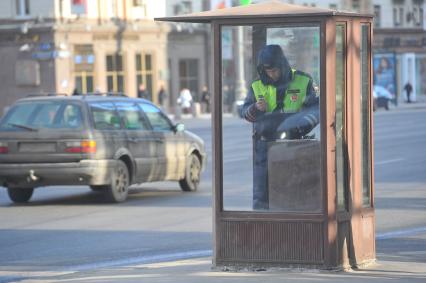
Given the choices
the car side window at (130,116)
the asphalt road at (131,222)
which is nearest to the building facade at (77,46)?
the asphalt road at (131,222)

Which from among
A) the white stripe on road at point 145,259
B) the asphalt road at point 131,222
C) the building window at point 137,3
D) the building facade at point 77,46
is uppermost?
the building window at point 137,3

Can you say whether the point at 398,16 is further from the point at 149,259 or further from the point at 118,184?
the point at 149,259

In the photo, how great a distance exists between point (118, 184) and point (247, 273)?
302 inches

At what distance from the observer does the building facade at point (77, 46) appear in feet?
176

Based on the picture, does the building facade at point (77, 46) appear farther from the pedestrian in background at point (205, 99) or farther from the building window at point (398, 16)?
the building window at point (398, 16)

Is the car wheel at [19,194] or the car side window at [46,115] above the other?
the car side window at [46,115]

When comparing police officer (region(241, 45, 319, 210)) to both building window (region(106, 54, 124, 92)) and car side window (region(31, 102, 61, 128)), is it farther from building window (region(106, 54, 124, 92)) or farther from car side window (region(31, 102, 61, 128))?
building window (region(106, 54, 124, 92))

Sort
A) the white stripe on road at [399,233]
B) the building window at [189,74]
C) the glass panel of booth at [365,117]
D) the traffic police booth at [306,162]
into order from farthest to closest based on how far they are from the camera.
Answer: the building window at [189,74] < the white stripe on road at [399,233] < the glass panel of booth at [365,117] < the traffic police booth at [306,162]

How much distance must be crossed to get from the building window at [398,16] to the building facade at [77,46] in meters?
23.6

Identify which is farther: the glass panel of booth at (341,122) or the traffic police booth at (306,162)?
the glass panel of booth at (341,122)

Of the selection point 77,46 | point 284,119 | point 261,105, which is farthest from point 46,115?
point 77,46

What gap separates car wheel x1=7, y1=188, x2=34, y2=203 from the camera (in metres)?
17.3

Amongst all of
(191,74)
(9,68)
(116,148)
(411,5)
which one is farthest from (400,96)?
(116,148)

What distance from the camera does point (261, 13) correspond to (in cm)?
913
